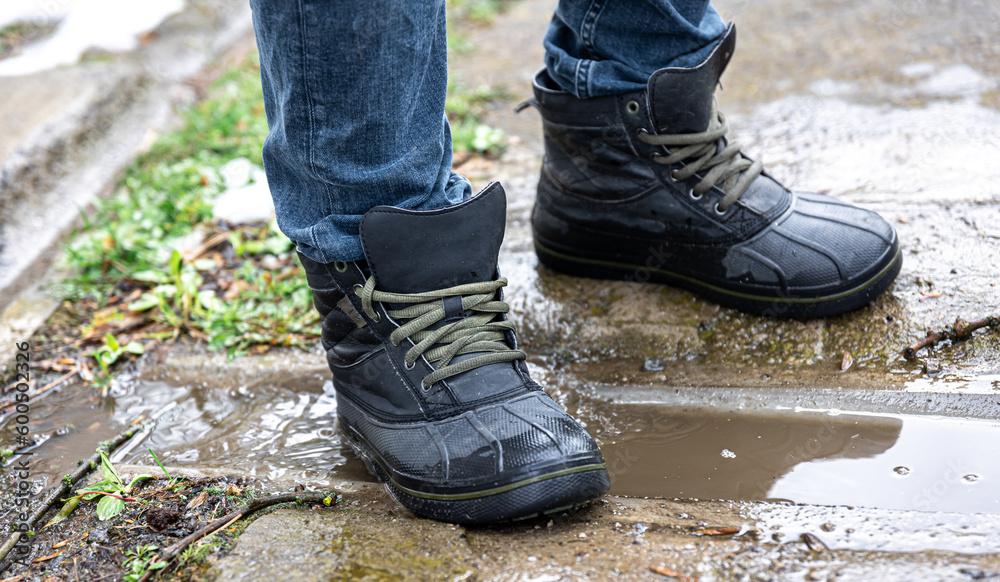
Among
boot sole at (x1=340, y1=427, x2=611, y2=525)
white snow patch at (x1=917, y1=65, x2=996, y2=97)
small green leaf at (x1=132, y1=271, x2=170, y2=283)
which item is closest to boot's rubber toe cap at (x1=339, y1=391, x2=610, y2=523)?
boot sole at (x1=340, y1=427, x2=611, y2=525)

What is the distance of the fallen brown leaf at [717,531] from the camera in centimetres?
118

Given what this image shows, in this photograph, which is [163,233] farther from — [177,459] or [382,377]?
[382,377]

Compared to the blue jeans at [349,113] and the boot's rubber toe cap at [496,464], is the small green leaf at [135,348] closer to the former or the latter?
the blue jeans at [349,113]

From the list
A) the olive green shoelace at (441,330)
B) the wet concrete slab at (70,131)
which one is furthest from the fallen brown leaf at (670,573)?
the wet concrete slab at (70,131)

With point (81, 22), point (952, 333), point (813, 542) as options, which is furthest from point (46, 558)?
point (81, 22)

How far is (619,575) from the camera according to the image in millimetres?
1083

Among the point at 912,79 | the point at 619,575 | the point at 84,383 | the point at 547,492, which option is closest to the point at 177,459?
the point at 84,383

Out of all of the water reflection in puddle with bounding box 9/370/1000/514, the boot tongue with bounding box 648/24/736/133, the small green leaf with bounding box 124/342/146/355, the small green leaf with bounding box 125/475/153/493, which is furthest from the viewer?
the small green leaf with bounding box 124/342/146/355

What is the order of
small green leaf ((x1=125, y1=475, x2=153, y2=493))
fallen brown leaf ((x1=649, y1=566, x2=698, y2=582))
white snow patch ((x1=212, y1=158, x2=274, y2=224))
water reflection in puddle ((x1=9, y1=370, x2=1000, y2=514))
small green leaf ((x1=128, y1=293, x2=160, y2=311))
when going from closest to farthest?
fallen brown leaf ((x1=649, y1=566, x2=698, y2=582)) < water reflection in puddle ((x1=9, y1=370, x2=1000, y2=514)) < small green leaf ((x1=125, y1=475, x2=153, y2=493)) < small green leaf ((x1=128, y1=293, x2=160, y2=311)) < white snow patch ((x1=212, y1=158, x2=274, y2=224))

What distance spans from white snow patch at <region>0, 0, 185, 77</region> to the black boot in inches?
148

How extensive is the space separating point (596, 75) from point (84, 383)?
5.33ft

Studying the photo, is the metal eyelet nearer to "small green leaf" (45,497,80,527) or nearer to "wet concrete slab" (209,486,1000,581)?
"wet concrete slab" (209,486,1000,581)

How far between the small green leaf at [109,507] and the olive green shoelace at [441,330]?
2.05 feet

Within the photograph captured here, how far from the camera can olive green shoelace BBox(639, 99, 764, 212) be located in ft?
5.34
